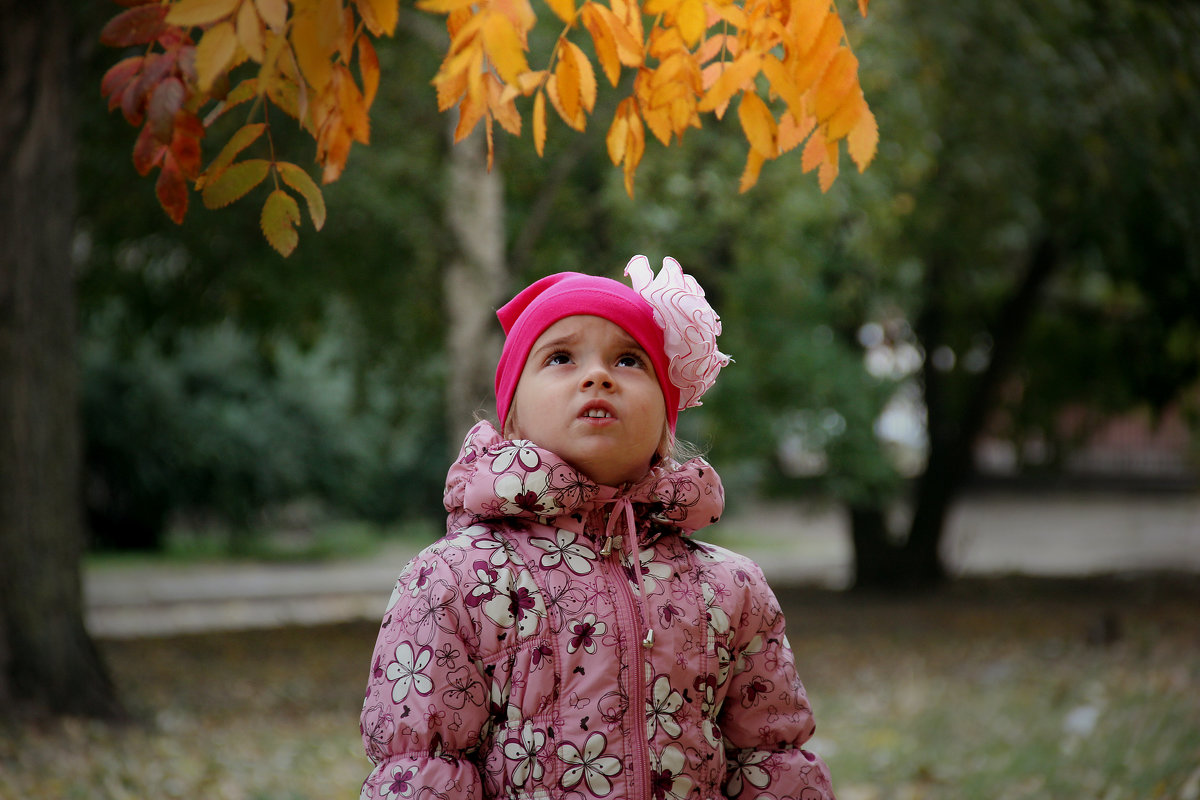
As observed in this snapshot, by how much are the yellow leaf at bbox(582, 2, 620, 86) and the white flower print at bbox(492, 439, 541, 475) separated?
2.14 ft

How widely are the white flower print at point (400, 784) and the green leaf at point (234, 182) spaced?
3.02 feet

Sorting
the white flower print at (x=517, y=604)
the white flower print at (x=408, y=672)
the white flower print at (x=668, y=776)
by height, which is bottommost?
the white flower print at (x=668, y=776)

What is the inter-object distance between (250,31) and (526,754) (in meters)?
1.16

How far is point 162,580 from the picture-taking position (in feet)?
51.7

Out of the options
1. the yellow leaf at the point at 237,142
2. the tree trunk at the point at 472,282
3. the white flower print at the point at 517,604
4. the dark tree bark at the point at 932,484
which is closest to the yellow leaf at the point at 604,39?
the yellow leaf at the point at 237,142

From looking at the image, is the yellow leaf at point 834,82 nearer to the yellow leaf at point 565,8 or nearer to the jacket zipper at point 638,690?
the yellow leaf at point 565,8

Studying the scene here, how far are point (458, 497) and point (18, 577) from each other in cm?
452

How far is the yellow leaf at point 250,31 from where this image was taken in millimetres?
1563

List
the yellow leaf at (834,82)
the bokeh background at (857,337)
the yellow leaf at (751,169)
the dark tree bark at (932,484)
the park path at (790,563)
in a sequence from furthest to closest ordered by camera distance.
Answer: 1. the park path at (790,563)
2. the dark tree bark at (932,484)
3. the bokeh background at (857,337)
4. the yellow leaf at (751,169)
5. the yellow leaf at (834,82)

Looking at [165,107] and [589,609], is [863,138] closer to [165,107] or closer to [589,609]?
[589,609]

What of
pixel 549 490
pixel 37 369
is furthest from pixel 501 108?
pixel 37 369

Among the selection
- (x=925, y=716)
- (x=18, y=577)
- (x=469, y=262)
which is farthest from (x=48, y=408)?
(x=925, y=716)

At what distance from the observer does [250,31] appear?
157 cm

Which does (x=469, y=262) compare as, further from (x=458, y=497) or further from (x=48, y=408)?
(x=458, y=497)
